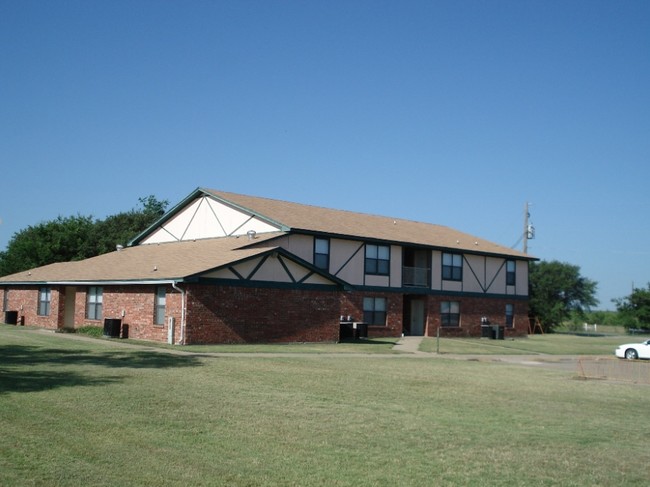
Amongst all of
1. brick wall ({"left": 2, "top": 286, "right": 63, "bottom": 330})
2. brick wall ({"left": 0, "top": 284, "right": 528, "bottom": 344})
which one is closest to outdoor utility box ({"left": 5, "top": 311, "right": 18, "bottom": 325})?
brick wall ({"left": 2, "top": 286, "right": 63, "bottom": 330})

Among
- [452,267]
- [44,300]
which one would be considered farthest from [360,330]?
[44,300]

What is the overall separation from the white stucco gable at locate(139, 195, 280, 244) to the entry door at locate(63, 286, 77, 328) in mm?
7339

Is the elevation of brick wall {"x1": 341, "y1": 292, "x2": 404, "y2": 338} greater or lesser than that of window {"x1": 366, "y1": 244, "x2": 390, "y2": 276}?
lesser

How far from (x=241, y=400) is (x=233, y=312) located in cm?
1517

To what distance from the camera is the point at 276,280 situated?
98.4ft

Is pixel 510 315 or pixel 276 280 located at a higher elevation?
pixel 276 280

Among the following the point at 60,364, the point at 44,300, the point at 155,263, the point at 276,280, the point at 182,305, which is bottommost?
the point at 60,364

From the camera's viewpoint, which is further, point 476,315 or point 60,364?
point 476,315

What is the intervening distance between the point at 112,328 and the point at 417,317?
20186mm

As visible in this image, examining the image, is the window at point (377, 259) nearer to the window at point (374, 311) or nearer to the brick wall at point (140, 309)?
the window at point (374, 311)

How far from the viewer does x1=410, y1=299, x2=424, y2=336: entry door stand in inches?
1727

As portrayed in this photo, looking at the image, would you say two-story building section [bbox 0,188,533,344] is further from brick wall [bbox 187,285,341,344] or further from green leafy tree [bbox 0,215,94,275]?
green leafy tree [bbox 0,215,94,275]

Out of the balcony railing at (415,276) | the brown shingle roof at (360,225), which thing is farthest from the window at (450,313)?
the brown shingle roof at (360,225)

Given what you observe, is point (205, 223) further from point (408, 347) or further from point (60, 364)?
point (60, 364)
